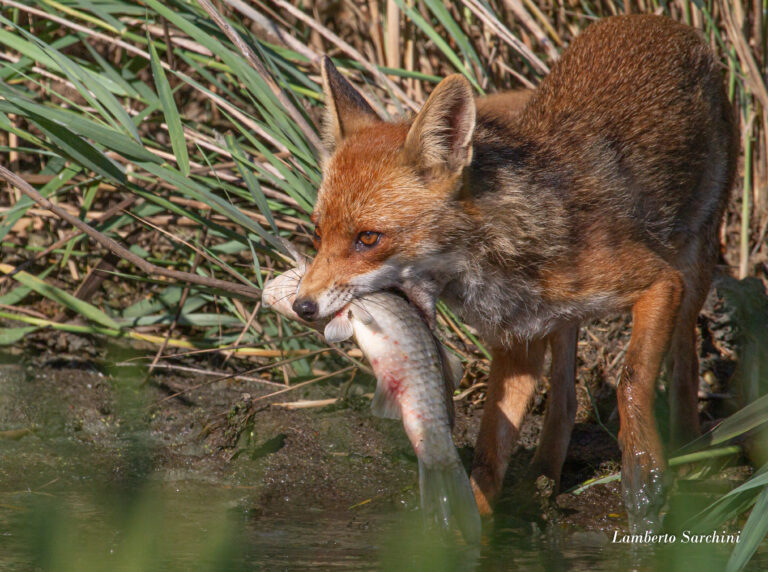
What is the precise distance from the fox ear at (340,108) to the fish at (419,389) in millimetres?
1112

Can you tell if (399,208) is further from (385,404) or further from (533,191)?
(385,404)

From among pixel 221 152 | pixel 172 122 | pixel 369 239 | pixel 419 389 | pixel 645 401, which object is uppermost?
pixel 172 122

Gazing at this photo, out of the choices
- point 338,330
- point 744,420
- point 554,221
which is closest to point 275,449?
point 338,330

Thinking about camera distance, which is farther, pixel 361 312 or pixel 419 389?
pixel 361 312

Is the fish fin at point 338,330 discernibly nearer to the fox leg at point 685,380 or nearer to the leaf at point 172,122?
the leaf at point 172,122

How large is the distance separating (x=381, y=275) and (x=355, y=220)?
0.89ft

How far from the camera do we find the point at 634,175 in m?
4.92

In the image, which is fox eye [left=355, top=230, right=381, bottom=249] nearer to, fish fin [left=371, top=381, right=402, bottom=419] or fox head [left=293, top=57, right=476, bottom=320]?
fox head [left=293, top=57, right=476, bottom=320]

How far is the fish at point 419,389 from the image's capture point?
3.47 metres

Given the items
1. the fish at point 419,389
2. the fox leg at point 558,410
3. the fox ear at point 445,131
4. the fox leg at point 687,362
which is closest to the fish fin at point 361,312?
the fish at point 419,389

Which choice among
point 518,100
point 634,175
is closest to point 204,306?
point 518,100

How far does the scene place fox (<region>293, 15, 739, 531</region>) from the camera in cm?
409

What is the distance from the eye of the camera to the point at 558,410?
504 centimetres

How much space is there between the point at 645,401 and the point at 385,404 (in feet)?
4.69
